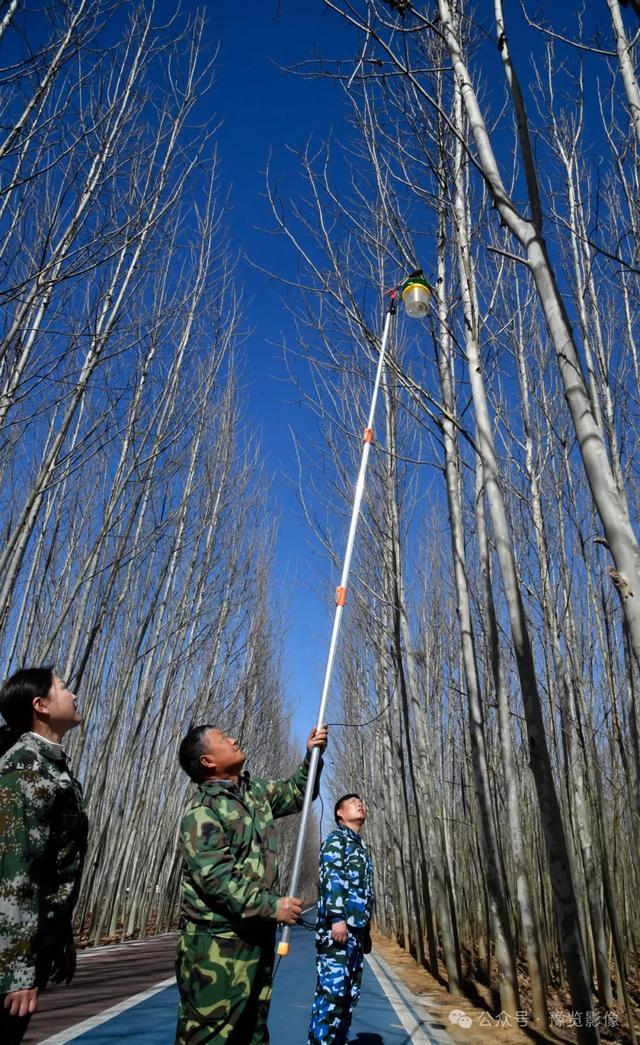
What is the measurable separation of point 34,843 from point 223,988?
641 millimetres

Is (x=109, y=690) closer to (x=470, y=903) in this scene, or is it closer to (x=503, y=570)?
(x=470, y=903)

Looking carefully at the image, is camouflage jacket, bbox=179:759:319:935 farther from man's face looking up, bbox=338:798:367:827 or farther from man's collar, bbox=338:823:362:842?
man's face looking up, bbox=338:798:367:827

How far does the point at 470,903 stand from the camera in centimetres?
1113

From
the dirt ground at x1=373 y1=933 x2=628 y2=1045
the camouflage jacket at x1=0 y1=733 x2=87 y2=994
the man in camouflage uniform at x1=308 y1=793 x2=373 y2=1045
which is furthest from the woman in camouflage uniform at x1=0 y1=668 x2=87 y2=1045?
the dirt ground at x1=373 y1=933 x2=628 y2=1045

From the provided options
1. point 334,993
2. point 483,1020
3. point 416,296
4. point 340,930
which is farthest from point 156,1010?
point 416,296

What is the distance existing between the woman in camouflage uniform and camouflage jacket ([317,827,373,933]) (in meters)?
1.70

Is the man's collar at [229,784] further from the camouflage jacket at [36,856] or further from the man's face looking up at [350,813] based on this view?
the man's face looking up at [350,813]

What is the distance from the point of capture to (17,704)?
193cm

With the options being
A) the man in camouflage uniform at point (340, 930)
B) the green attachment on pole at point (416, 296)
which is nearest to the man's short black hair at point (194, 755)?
the man in camouflage uniform at point (340, 930)

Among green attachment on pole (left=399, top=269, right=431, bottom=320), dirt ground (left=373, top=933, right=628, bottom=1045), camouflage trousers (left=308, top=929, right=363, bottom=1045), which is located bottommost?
dirt ground (left=373, top=933, right=628, bottom=1045)

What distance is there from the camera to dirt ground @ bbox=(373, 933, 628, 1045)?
12.5 ft

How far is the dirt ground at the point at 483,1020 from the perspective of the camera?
382 centimetres

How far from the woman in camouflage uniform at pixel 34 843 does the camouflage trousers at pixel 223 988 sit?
359 millimetres

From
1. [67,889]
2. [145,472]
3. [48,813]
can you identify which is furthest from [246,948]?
[145,472]
